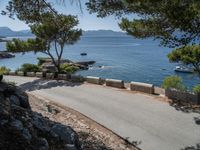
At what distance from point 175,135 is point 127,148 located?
7.73ft

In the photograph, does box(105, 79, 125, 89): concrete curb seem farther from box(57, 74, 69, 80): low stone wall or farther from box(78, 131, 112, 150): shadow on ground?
box(78, 131, 112, 150): shadow on ground

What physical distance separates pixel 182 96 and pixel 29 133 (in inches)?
517

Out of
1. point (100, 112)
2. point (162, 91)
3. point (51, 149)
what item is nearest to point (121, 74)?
point (162, 91)

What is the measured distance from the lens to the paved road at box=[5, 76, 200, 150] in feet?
43.1

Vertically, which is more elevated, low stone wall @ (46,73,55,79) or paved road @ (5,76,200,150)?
paved road @ (5,76,200,150)

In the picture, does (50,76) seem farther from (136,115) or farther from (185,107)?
(185,107)

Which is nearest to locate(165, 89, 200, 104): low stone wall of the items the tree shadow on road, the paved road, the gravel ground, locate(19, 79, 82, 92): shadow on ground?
the tree shadow on road

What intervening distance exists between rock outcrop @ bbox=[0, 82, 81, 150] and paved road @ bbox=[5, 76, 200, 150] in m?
4.55

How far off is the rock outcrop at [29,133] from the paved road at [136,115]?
4.55m

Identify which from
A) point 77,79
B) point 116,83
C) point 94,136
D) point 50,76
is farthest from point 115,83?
point 94,136

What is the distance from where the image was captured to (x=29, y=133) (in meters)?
7.71

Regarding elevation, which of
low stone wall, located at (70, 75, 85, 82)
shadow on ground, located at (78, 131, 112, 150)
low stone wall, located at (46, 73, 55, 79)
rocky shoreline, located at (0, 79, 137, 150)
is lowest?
low stone wall, located at (46, 73, 55, 79)

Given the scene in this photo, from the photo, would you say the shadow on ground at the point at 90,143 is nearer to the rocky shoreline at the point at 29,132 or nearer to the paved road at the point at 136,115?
the rocky shoreline at the point at 29,132

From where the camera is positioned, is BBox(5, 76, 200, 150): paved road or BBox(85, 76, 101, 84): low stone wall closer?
BBox(5, 76, 200, 150): paved road
